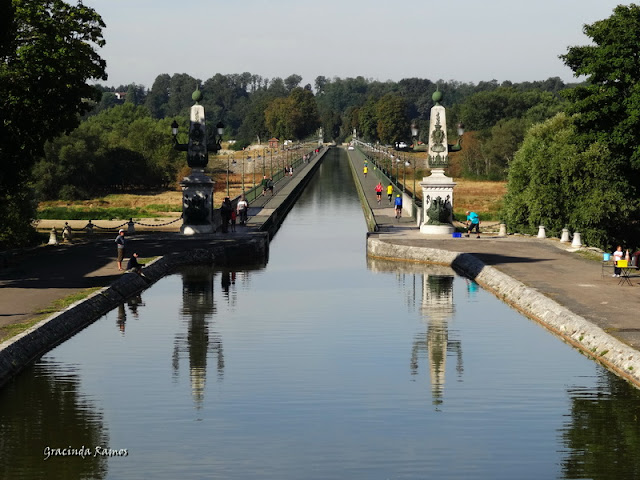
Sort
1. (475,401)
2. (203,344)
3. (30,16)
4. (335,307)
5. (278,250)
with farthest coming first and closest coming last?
(278,250) < (30,16) < (335,307) < (203,344) < (475,401)

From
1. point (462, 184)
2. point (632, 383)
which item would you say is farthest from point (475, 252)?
point (462, 184)

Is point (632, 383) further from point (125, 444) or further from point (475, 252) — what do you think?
point (475, 252)

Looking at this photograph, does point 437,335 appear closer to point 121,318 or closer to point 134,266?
point 121,318

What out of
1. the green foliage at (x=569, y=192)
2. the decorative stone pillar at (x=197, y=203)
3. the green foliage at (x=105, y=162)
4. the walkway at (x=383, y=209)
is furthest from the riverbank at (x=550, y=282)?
the green foliage at (x=105, y=162)

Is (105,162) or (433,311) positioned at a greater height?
(105,162)

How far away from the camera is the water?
17922 mm

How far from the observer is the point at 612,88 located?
53.2 metres

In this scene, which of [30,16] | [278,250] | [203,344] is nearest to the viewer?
[203,344]

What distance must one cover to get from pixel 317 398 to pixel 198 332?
908cm

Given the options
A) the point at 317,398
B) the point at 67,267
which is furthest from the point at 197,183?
the point at 317,398

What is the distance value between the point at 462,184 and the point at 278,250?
8340 cm

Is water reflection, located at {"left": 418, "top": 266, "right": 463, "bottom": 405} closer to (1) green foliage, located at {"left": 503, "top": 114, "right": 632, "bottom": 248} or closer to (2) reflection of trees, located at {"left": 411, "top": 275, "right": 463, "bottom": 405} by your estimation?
(2) reflection of trees, located at {"left": 411, "top": 275, "right": 463, "bottom": 405}

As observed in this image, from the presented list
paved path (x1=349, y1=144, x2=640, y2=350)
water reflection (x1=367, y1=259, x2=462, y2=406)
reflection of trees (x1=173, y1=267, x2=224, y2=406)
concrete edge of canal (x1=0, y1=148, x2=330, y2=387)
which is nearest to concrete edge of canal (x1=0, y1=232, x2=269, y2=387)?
concrete edge of canal (x1=0, y1=148, x2=330, y2=387)

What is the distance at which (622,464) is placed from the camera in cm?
1791
